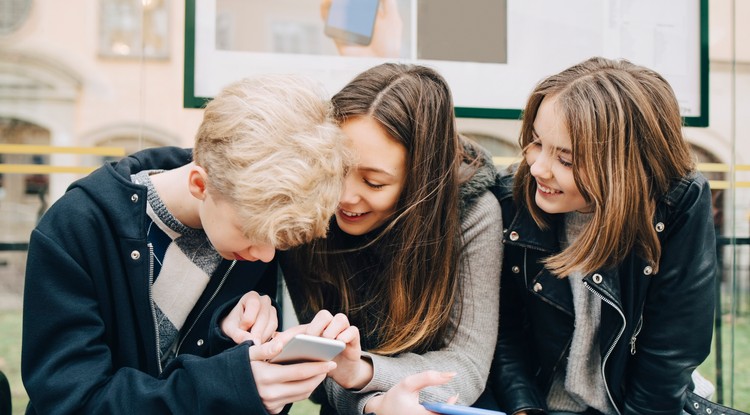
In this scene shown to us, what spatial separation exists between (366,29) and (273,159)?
4.01 ft

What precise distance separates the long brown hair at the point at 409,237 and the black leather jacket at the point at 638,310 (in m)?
0.23

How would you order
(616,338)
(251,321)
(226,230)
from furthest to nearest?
(616,338), (251,321), (226,230)

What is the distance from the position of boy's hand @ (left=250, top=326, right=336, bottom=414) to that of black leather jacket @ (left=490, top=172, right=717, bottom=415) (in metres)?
0.72

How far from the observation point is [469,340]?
75.4 inches

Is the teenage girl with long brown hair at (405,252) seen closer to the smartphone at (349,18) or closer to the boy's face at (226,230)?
the boy's face at (226,230)

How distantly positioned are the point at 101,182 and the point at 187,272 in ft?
1.08

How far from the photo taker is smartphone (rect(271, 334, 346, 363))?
4.43ft

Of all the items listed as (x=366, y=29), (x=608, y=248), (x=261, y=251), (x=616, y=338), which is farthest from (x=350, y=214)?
(x=366, y=29)

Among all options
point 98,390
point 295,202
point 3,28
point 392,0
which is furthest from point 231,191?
point 3,28

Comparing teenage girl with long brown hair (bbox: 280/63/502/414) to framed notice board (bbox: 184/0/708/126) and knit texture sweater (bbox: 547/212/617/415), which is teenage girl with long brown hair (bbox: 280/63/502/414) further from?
framed notice board (bbox: 184/0/708/126)

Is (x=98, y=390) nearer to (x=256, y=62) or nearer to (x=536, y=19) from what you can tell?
(x=256, y=62)

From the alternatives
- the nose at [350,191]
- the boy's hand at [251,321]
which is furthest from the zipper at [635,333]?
the boy's hand at [251,321]

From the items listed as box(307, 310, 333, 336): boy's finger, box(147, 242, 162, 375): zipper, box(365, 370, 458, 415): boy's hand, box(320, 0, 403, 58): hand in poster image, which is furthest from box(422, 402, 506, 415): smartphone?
box(320, 0, 403, 58): hand in poster image

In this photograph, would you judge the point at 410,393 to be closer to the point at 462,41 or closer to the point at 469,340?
the point at 469,340
